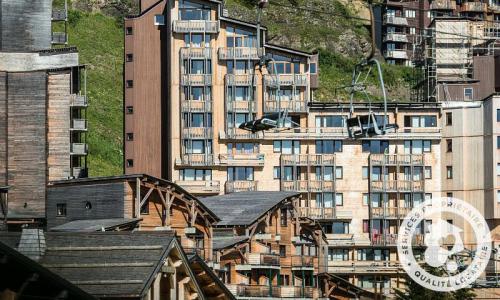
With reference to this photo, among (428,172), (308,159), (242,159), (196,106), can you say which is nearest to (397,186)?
(428,172)

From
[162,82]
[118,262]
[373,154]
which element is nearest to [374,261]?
[373,154]

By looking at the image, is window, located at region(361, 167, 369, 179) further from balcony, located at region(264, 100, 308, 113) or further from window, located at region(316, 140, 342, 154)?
balcony, located at region(264, 100, 308, 113)

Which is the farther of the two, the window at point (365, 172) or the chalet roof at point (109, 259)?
the window at point (365, 172)

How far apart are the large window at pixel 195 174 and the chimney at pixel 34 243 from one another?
207 feet

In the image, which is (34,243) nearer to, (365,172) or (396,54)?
(365,172)

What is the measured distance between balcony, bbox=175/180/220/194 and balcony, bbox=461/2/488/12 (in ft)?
203

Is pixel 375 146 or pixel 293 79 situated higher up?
pixel 293 79

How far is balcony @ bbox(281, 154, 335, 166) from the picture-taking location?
104m

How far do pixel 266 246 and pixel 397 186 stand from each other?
24338 mm

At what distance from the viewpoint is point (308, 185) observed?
342 feet

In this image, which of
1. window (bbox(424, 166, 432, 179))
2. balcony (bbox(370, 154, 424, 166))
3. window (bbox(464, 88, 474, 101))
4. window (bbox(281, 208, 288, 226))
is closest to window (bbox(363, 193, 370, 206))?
balcony (bbox(370, 154, 424, 166))

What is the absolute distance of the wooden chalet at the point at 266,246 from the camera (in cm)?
7656

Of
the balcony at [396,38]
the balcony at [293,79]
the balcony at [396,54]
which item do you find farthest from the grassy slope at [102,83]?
the balcony at [396,38]

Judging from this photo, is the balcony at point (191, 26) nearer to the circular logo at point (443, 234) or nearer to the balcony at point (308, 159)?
the balcony at point (308, 159)
